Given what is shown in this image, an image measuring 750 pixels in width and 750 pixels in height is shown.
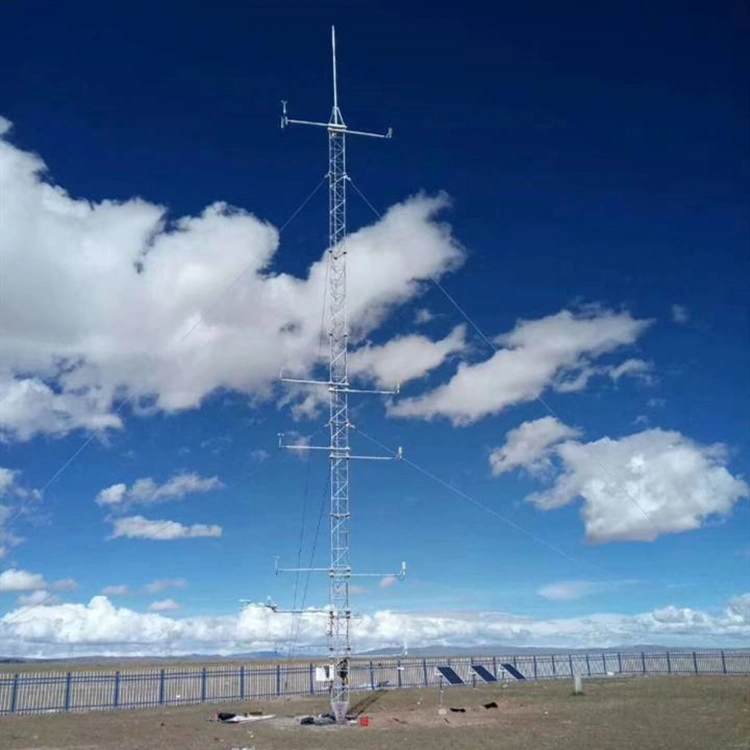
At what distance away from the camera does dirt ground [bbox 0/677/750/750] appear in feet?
87.6

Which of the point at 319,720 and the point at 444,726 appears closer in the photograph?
the point at 444,726

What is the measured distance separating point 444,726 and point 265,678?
69.4 feet

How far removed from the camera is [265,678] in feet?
164

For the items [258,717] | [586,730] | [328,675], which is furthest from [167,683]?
[586,730]

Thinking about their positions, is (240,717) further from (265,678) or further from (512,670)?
(512,670)

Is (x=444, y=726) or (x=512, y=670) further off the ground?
(x=512, y=670)

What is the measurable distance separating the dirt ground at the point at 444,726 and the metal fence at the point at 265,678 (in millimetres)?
2520

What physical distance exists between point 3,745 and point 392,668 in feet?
102

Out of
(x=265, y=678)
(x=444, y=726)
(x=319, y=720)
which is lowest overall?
(x=444, y=726)

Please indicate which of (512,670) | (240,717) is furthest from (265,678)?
(512,670)

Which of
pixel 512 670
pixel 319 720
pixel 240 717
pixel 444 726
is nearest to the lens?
pixel 444 726

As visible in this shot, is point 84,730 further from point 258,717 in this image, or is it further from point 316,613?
point 316,613

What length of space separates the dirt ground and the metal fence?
99.2 inches

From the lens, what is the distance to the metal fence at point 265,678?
133ft
